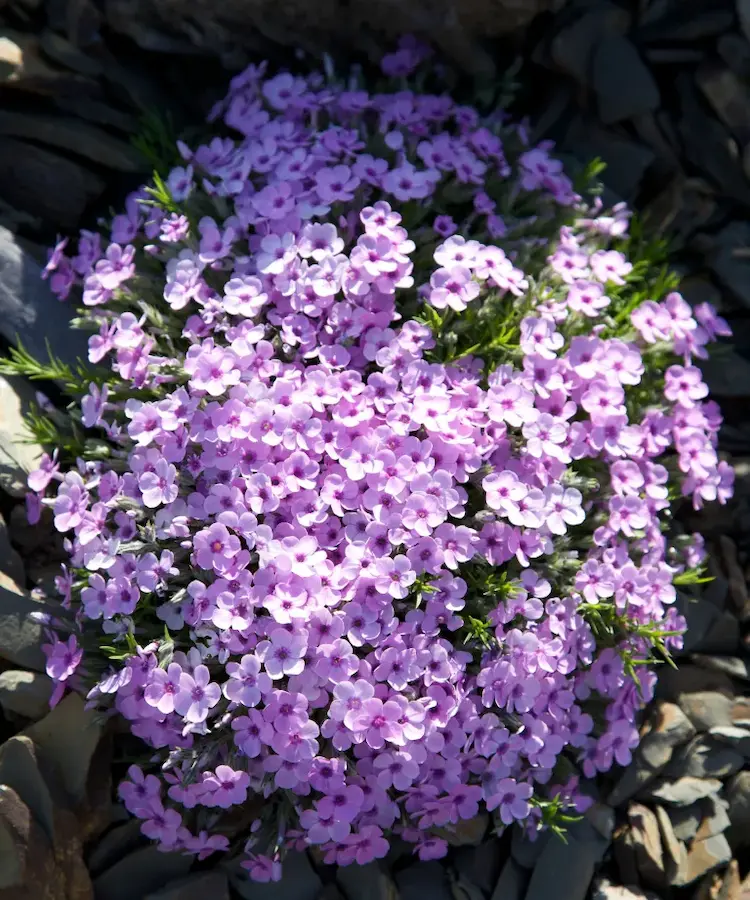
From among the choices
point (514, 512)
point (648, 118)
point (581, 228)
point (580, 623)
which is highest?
point (648, 118)

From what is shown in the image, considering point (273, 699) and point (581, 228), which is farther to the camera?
point (581, 228)

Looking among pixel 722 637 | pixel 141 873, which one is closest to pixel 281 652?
pixel 141 873

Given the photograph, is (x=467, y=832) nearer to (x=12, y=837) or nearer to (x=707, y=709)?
(x=707, y=709)

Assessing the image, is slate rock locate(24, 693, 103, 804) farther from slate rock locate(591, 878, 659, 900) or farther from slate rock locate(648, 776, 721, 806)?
slate rock locate(648, 776, 721, 806)

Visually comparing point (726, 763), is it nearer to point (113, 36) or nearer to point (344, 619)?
point (344, 619)

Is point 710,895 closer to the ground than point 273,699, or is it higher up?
closer to the ground

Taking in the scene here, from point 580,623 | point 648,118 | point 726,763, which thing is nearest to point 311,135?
point 648,118

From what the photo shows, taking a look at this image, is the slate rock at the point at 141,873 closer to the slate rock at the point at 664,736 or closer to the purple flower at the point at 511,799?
the purple flower at the point at 511,799
